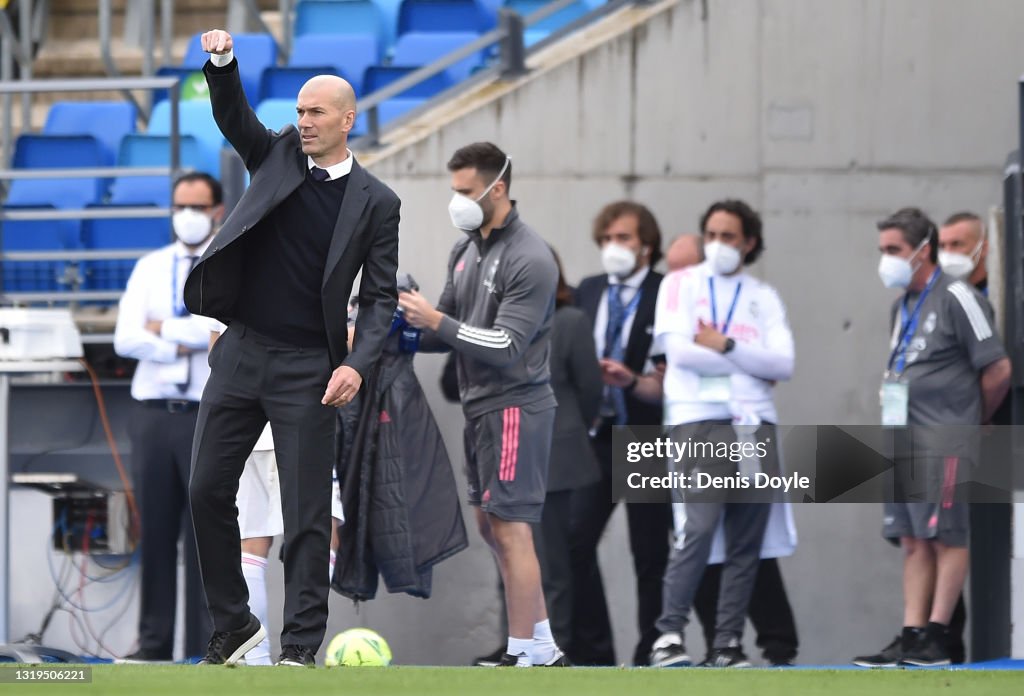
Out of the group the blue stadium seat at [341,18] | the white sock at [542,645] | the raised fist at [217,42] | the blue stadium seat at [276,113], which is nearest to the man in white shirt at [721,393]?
the white sock at [542,645]

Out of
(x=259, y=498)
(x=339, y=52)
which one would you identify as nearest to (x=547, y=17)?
(x=339, y=52)

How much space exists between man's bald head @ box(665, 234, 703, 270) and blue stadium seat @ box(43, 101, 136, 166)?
4182 mm

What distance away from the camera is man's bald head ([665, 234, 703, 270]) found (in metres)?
8.30

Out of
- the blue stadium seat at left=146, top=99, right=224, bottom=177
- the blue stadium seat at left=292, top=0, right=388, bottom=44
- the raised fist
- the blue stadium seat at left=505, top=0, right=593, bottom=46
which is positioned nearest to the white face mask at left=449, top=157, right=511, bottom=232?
the raised fist

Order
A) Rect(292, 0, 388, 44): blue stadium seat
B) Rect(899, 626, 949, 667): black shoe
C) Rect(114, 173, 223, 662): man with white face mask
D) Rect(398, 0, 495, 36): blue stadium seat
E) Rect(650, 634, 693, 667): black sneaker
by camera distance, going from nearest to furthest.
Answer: Rect(650, 634, 693, 667): black sneaker
Rect(899, 626, 949, 667): black shoe
Rect(114, 173, 223, 662): man with white face mask
Rect(398, 0, 495, 36): blue stadium seat
Rect(292, 0, 388, 44): blue stadium seat

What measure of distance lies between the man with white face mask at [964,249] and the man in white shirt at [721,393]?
3.27ft

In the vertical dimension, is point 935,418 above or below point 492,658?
above

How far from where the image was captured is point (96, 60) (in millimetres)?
12516

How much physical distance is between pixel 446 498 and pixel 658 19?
2.97 metres

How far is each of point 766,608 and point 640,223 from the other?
185 cm

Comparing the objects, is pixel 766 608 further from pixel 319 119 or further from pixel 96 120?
pixel 96 120

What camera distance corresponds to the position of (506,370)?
6.79 meters

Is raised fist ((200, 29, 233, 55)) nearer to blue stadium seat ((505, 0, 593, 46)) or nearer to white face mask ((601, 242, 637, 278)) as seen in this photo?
white face mask ((601, 242, 637, 278))

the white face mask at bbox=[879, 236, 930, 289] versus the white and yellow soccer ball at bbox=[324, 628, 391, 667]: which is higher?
the white face mask at bbox=[879, 236, 930, 289]
